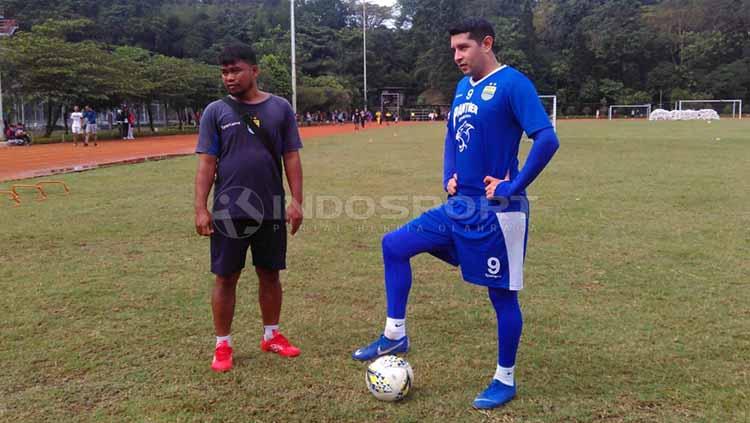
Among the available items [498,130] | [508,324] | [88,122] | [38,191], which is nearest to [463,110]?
[498,130]

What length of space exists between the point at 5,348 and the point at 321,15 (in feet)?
303

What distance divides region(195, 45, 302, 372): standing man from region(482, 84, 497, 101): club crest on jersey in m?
1.22

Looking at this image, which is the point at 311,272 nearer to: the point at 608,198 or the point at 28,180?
the point at 608,198

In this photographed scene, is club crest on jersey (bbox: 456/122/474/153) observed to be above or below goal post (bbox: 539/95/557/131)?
below

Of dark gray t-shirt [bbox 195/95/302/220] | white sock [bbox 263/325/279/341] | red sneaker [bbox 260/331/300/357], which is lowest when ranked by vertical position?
red sneaker [bbox 260/331/300/357]

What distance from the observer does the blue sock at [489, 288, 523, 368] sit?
3.34m

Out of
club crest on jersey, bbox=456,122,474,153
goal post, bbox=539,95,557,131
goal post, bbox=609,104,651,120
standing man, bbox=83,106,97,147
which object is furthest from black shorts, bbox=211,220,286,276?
goal post, bbox=609,104,651,120

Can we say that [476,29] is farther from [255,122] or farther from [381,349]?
[381,349]

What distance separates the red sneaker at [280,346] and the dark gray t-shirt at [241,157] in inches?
32.7

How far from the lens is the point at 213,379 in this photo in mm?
3615

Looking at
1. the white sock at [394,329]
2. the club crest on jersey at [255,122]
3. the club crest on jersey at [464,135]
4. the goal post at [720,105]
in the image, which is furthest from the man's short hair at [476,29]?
the goal post at [720,105]

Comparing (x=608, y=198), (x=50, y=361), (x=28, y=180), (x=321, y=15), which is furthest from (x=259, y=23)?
(x=50, y=361)

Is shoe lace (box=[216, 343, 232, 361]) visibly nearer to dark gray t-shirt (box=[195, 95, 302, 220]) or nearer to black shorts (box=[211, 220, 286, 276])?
black shorts (box=[211, 220, 286, 276])

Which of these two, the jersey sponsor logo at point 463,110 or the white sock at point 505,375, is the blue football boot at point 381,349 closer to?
the white sock at point 505,375
